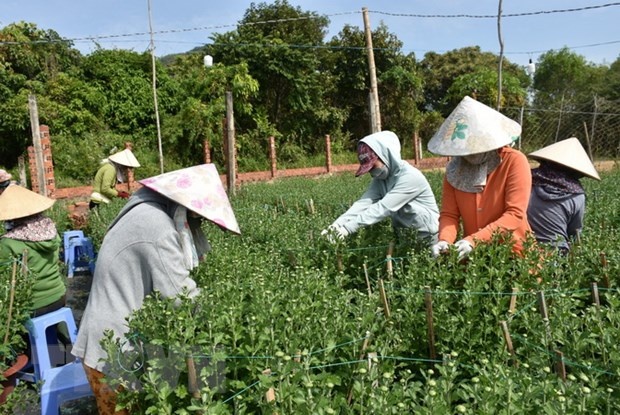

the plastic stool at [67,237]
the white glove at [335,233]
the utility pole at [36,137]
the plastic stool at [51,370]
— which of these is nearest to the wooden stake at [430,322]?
the white glove at [335,233]

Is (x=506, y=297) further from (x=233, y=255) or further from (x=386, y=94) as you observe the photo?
(x=386, y=94)

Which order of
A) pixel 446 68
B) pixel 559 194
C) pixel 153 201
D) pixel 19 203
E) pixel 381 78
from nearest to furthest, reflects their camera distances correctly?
pixel 153 201 → pixel 559 194 → pixel 19 203 → pixel 381 78 → pixel 446 68

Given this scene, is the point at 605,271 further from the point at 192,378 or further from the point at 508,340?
the point at 192,378

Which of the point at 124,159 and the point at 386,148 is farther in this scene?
the point at 124,159

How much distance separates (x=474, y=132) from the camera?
337cm

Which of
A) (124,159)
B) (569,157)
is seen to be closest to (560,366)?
(569,157)

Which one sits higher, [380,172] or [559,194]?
[380,172]

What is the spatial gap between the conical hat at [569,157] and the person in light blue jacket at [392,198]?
94 centimetres

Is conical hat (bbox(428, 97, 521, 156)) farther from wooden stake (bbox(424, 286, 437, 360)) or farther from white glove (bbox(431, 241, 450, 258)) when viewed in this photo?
wooden stake (bbox(424, 286, 437, 360))

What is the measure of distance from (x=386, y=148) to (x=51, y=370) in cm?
290

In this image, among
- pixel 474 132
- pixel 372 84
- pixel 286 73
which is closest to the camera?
pixel 474 132

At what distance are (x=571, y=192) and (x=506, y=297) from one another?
1687 mm

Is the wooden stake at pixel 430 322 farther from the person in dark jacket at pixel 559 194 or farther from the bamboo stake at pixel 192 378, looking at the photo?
the person in dark jacket at pixel 559 194

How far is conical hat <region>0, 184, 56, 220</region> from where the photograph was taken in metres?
4.66
